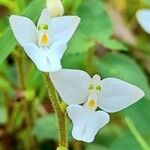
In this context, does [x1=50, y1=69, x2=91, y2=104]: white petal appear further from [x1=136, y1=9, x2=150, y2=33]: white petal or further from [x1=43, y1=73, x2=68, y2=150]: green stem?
[x1=136, y1=9, x2=150, y2=33]: white petal

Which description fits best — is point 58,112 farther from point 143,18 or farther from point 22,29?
point 143,18

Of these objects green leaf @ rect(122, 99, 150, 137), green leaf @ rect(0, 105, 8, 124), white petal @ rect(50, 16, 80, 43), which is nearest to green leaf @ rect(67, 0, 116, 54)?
green leaf @ rect(122, 99, 150, 137)

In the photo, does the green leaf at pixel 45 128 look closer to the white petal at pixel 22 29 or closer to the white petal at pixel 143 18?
the white petal at pixel 143 18

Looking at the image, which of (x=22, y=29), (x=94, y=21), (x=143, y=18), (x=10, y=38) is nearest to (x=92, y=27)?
(x=94, y=21)

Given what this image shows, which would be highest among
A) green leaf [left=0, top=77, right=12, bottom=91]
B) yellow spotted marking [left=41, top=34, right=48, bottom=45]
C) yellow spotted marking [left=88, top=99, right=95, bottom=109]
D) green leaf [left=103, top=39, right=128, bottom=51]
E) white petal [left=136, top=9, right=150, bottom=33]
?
yellow spotted marking [left=41, top=34, right=48, bottom=45]

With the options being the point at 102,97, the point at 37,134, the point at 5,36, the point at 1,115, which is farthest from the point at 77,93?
the point at 1,115

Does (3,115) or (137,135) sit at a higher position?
(137,135)

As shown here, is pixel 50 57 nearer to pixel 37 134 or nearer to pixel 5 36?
pixel 5 36
